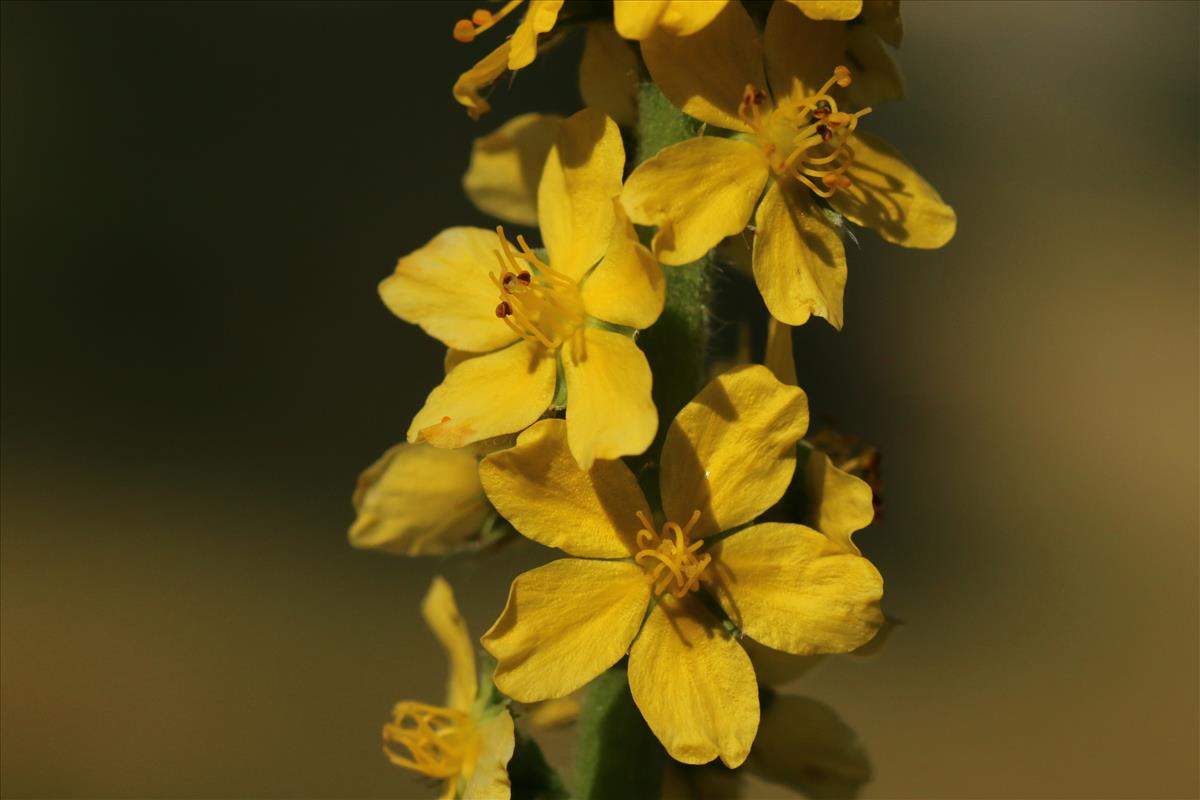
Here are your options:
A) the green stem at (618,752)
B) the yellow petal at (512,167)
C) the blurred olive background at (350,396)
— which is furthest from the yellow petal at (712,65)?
the blurred olive background at (350,396)

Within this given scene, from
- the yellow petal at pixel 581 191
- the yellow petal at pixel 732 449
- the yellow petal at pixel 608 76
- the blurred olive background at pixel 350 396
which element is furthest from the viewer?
the blurred olive background at pixel 350 396

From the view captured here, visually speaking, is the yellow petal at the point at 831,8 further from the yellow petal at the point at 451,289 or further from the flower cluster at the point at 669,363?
the yellow petal at the point at 451,289

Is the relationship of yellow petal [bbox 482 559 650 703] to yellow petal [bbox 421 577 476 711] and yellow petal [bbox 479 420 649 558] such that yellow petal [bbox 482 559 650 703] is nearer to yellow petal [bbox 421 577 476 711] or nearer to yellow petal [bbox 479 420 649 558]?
yellow petal [bbox 479 420 649 558]

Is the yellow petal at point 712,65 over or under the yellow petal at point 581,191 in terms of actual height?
over

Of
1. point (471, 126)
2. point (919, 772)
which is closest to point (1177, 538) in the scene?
point (919, 772)

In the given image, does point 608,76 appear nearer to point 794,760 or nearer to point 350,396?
point 794,760

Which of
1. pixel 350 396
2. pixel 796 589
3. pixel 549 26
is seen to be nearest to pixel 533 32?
pixel 549 26

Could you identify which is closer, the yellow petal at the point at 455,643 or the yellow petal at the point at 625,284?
the yellow petal at the point at 625,284
